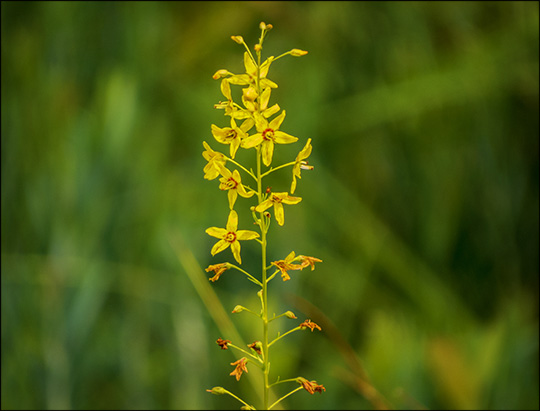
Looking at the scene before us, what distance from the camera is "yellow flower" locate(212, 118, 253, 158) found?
32 cm

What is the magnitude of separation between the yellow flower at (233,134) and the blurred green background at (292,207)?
0.41 meters

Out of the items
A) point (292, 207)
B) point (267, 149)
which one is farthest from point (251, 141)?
point (292, 207)

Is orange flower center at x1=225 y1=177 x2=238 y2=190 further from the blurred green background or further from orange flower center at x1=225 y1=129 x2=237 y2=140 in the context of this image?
the blurred green background

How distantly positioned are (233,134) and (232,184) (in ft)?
0.10

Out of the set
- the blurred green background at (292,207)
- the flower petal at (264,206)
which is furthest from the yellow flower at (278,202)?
the blurred green background at (292,207)

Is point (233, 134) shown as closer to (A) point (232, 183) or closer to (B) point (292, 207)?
(A) point (232, 183)

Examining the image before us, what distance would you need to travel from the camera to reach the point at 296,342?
0.90 m

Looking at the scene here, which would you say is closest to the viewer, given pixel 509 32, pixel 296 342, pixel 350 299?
pixel 296 342

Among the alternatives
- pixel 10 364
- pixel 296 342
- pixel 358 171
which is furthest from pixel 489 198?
pixel 10 364

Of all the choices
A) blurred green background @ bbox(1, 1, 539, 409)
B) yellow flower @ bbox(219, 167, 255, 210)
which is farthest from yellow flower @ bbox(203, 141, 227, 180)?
blurred green background @ bbox(1, 1, 539, 409)

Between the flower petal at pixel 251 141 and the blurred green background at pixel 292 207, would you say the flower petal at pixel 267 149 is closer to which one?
the flower petal at pixel 251 141

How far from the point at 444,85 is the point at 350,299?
416 millimetres

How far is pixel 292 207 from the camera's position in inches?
45.1

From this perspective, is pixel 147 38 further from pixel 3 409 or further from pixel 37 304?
pixel 3 409
